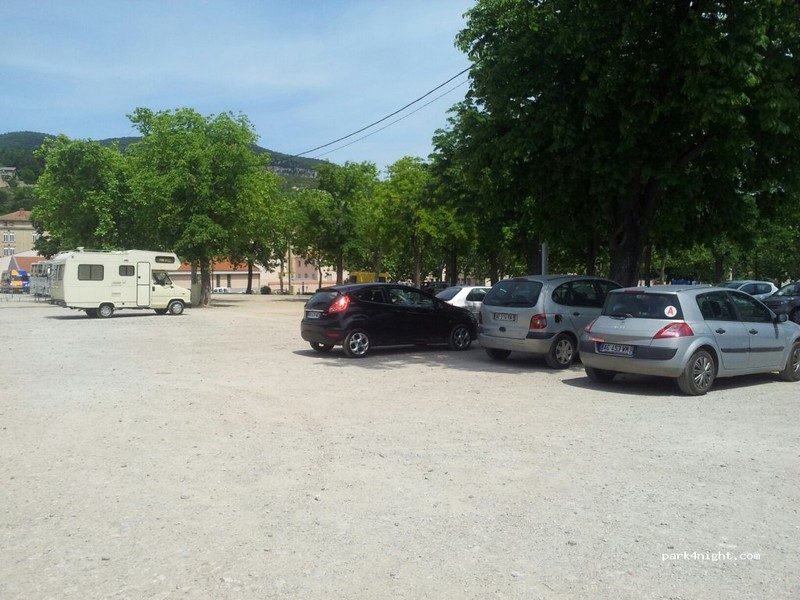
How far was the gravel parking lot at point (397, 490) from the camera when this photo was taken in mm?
4188

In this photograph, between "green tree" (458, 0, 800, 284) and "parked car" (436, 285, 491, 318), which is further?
"parked car" (436, 285, 491, 318)

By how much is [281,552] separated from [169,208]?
3777cm

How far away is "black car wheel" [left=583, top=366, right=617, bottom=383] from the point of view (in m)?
11.7

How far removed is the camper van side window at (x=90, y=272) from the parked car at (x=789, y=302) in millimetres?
26297

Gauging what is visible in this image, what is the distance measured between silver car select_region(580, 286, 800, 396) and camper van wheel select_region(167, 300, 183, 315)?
25548 millimetres

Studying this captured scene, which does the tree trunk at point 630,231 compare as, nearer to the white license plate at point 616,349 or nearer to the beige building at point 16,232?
the white license plate at point 616,349

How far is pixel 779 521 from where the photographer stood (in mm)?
5098

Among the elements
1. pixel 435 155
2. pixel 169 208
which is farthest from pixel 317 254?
pixel 435 155

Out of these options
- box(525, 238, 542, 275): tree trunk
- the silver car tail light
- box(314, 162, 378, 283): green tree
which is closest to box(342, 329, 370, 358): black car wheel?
the silver car tail light

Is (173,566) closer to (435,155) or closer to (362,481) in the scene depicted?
(362,481)

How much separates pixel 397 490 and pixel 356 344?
371 inches

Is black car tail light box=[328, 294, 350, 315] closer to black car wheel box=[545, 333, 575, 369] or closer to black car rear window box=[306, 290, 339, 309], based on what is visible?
black car rear window box=[306, 290, 339, 309]

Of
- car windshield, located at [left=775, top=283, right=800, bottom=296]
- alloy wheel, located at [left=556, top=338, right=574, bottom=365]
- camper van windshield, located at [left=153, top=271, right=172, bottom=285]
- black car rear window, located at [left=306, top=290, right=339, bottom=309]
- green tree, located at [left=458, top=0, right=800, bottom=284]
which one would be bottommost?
alloy wheel, located at [left=556, top=338, right=574, bottom=365]

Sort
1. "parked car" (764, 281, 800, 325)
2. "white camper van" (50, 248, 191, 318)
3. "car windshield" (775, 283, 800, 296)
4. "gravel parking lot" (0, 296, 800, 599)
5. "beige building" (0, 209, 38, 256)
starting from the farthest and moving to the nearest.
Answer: "beige building" (0, 209, 38, 256) → "white camper van" (50, 248, 191, 318) → "car windshield" (775, 283, 800, 296) → "parked car" (764, 281, 800, 325) → "gravel parking lot" (0, 296, 800, 599)
